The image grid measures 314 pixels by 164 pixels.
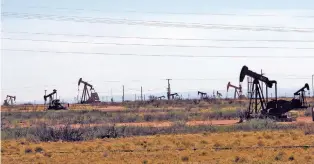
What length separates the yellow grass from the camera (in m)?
19.2

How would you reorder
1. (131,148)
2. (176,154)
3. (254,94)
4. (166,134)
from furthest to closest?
(254,94), (166,134), (131,148), (176,154)

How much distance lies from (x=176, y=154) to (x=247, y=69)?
2023cm

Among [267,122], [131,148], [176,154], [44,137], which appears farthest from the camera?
[267,122]

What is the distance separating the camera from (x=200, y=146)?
907 inches

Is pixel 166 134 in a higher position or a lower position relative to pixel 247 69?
lower

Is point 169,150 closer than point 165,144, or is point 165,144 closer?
point 169,150

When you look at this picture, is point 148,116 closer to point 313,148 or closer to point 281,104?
point 281,104

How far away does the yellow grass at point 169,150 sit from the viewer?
1919 cm

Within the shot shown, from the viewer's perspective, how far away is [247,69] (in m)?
39.6

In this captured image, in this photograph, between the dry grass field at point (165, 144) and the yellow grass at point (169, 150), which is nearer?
the yellow grass at point (169, 150)

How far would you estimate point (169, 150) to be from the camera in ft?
71.0

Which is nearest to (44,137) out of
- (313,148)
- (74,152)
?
(74,152)

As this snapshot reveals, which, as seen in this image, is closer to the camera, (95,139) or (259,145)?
(259,145)

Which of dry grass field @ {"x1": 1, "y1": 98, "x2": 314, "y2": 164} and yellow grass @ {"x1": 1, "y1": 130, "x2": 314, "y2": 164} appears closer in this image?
yellow grass @ {"x1": 1, "y1": 130, "x2": 314, "y2": 164}
